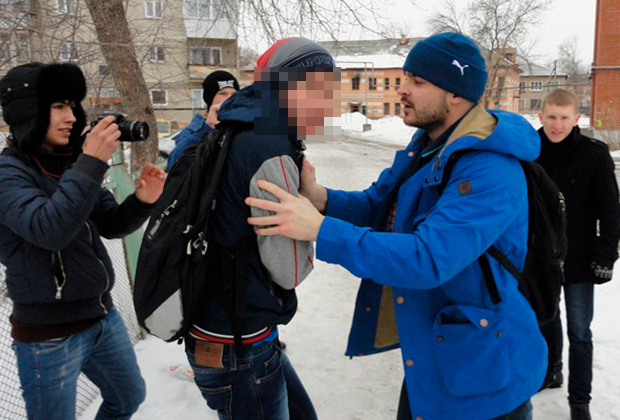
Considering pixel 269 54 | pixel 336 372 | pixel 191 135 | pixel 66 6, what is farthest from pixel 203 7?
pixel 269 54

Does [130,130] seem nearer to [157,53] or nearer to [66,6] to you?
[66,6]

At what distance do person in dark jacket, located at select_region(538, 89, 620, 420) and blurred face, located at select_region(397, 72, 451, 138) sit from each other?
5.67 feet

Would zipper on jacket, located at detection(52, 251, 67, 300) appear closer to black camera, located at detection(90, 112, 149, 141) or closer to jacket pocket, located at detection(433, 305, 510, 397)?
black camera, located at detection(90, 112, 149, 141)

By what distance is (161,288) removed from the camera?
1.60 m

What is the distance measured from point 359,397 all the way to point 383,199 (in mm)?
1828

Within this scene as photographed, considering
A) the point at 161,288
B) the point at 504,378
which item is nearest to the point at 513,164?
the point at 504,378

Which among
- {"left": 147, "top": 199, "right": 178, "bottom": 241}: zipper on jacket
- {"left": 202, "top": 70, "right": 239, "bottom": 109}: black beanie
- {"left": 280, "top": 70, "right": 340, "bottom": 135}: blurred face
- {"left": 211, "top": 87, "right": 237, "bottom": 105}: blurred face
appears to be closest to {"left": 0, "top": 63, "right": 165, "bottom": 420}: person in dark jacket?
{"left": 147, "top": 199, "right": 178, "bottom": 241}: zipper on jacket

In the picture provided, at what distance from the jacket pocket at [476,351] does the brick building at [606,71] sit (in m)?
22.0

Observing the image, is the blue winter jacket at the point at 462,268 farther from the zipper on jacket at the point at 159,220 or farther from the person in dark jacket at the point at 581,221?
the person in dark jacket at the point at 581,221

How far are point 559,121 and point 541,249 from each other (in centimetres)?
169

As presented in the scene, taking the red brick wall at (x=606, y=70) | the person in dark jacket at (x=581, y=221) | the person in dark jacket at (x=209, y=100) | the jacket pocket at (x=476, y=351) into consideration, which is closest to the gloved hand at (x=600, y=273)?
the person in dark jacket at (x=581, y=221)

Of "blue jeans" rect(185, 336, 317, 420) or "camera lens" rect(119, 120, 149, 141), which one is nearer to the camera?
"blue jeans" rect(185, 336, 317, 420)

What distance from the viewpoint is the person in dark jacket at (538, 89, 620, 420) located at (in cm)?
300

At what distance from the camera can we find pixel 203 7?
20.9ft
